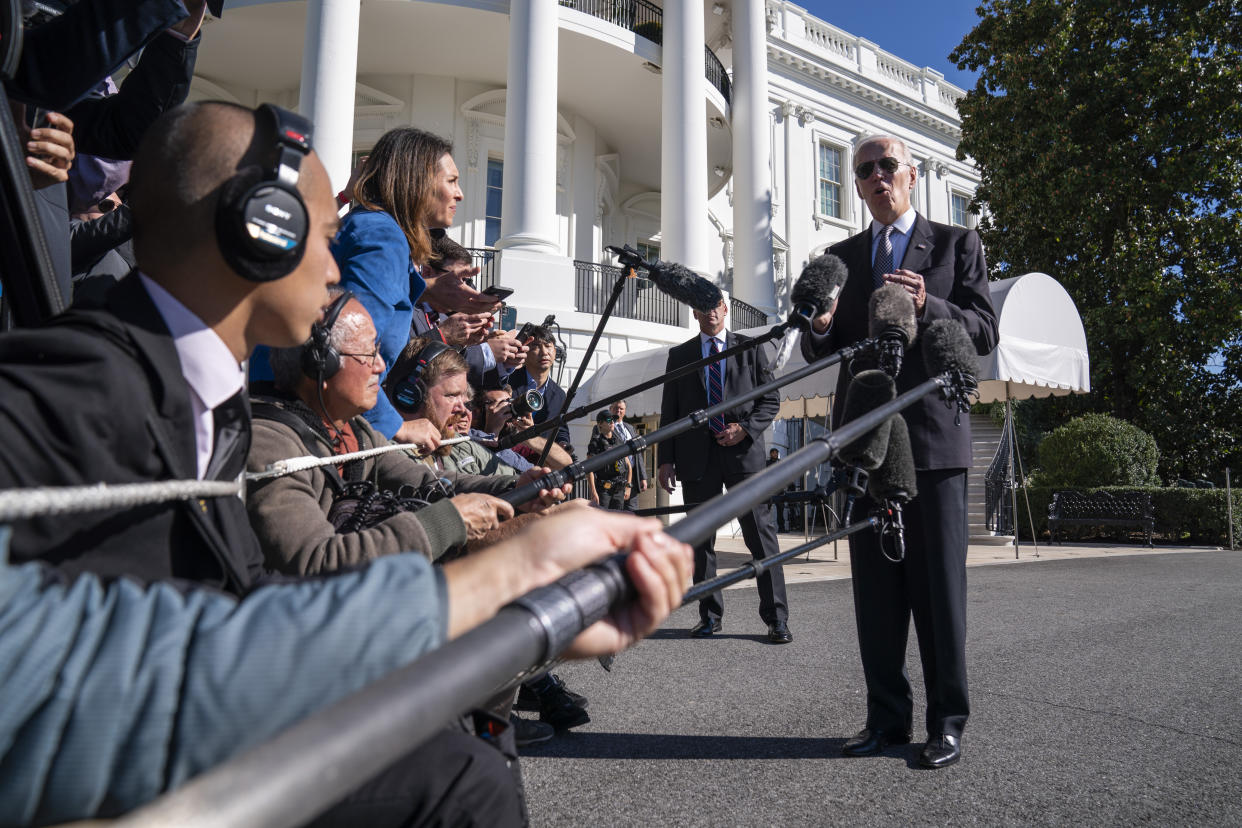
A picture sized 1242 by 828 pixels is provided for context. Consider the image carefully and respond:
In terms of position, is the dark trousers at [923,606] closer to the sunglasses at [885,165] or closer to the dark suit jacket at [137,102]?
the sunglasses at [885,165]

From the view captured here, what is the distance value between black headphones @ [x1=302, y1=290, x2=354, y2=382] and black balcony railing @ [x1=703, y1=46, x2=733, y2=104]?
16637 millimetres

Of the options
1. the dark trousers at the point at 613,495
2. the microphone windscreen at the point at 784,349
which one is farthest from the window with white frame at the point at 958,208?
the microphone windscreen at the point at 784,349

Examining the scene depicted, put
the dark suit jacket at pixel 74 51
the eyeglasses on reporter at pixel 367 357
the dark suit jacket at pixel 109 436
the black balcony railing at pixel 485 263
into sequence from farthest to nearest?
the black balcony railing at pixel 485 263
the eyeglasses on reporter at pixel 367 357
the dark suit jacket at pixel 74 51
the dark suit jacket at pixel 109 436

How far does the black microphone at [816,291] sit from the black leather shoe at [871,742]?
1.53 meters

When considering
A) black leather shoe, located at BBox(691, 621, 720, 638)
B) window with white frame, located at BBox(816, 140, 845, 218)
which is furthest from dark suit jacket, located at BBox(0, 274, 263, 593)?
window with white frame, located at BBox(816, 140, 845, 218)

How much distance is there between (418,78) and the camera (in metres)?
16.2

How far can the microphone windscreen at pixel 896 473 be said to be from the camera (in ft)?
8.25

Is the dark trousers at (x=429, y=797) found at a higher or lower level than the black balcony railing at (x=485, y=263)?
lower

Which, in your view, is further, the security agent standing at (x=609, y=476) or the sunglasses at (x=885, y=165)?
the security agent standing at (x=609, y=476)

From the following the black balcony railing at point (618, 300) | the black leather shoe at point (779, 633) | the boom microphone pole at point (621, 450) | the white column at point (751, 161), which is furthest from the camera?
the white column at point (751, 161)

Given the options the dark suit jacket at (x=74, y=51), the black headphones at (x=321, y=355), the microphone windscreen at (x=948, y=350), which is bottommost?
the black headphones at (x=321, y=355)

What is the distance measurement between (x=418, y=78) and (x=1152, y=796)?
1690cm

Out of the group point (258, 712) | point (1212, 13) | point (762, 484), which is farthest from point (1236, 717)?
point (1212, 13)

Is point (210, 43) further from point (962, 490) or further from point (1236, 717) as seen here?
point (1236, 717)
